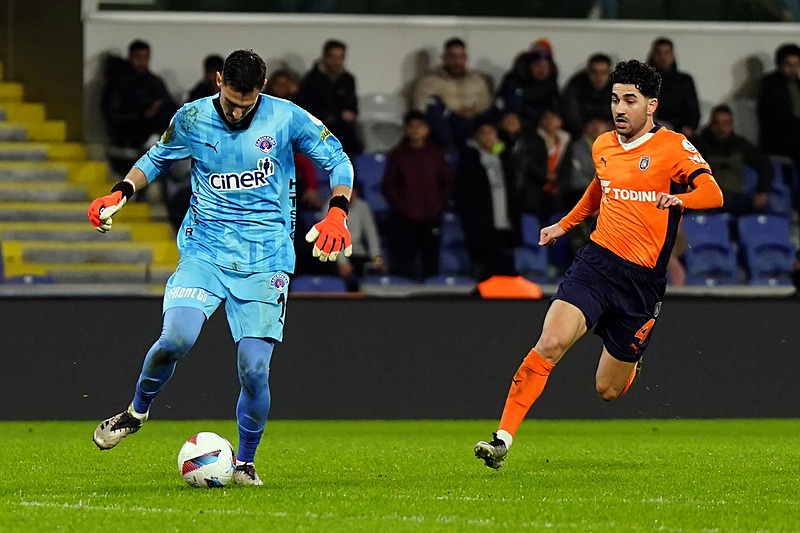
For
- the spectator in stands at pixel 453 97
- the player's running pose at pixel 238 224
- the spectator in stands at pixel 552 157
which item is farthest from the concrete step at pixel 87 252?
the player's running pose at pixel 238 224

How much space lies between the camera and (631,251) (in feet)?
23.1

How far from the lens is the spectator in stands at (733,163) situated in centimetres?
1309

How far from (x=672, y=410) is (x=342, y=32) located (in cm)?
576

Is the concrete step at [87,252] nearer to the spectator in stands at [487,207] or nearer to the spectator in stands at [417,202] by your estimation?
the spectator in stands at [417,202]

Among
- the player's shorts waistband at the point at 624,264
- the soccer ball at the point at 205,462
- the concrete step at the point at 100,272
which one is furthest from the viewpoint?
the concrete step at the point at 100,272

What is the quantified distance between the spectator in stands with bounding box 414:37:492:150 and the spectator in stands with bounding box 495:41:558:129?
21cm

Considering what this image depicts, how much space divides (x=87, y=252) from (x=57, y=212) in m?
0.71

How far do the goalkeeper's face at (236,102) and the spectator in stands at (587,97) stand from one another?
7.48 metres

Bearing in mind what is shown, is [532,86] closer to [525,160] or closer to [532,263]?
[525,160]

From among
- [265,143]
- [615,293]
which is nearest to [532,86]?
[615,293]

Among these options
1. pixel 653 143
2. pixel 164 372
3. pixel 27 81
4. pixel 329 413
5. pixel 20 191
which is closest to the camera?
pixel 164 372

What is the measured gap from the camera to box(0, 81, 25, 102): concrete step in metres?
13.5

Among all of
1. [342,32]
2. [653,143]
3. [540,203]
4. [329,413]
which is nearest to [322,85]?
[342,32]

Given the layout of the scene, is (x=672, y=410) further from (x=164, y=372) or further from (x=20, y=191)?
(x=20, y=191)
